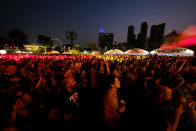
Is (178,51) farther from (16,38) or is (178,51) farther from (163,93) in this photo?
(16,38)

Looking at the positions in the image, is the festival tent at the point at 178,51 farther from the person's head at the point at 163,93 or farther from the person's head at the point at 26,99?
the person's head at the point at 26,99

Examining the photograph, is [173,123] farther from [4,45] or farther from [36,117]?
[4,45]

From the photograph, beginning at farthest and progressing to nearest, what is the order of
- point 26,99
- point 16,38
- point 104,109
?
point 16,38 < point 26,99 < point 104,109

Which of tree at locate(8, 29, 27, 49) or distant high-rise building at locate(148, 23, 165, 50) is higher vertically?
distant high-rise building at locate(148, 23, 165, 50)

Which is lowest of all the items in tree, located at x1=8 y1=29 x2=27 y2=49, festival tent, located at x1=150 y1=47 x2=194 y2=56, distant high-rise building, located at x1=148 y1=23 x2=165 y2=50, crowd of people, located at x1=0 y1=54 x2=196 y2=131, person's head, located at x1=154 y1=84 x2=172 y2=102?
crowd of people, located at x1=0 y1=54 x2=196 y2=131

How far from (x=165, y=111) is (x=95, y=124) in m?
1.32

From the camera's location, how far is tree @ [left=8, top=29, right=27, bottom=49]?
198 feet

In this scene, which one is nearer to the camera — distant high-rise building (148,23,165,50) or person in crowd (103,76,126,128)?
person in crowd (103,76,126,128)

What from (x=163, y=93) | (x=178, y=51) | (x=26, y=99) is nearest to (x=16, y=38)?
(x=26, y=99)

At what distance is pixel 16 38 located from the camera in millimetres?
61250

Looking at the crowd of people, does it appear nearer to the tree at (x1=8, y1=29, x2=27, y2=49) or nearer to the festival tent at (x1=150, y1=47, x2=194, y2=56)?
the festival tent at (x1=150, y1=47, x2=194, y2=56)

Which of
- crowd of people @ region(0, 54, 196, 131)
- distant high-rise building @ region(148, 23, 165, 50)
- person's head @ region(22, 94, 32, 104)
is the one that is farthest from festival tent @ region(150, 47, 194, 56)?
distant high-rise building @ region(148, 23, 165, 50)

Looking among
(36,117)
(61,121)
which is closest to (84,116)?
(61,121)

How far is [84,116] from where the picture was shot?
238 centimetres
